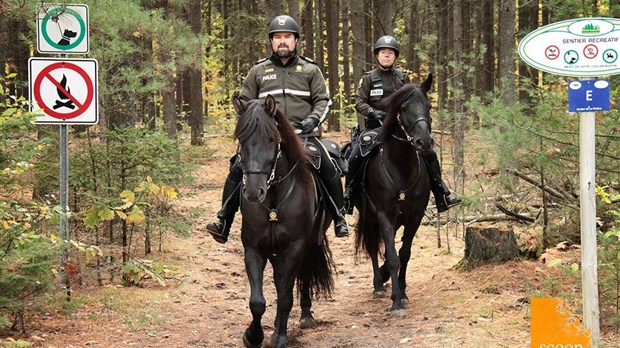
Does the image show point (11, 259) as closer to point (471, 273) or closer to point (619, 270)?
point (619, 270)

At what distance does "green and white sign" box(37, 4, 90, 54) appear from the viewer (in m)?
7.43

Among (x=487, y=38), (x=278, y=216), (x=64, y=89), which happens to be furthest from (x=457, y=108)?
(x=487, y=38)

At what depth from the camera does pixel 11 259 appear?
574 cm

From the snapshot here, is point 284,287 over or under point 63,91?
under

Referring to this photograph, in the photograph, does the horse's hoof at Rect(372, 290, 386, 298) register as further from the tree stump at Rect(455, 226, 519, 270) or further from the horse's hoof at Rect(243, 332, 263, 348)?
the horse's hoof at Rect(243, 332, 263, 348)

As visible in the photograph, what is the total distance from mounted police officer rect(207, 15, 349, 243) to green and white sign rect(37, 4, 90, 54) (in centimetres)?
180

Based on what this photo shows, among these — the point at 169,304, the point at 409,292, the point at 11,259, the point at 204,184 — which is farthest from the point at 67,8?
the point at 204,184

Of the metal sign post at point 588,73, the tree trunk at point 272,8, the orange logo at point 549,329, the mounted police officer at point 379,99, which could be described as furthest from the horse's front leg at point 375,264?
the tree trunk at point 272,8

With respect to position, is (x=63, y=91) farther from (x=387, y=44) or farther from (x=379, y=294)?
(x=379, y=294)

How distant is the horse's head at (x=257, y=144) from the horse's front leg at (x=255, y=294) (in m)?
0.77

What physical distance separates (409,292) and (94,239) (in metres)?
4.26

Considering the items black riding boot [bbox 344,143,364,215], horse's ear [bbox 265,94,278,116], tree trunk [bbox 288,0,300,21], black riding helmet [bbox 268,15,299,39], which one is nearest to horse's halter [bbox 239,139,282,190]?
horse's ear [bbox 265,94,278,116]

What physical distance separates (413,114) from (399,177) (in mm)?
959

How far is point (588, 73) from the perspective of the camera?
5.82m
